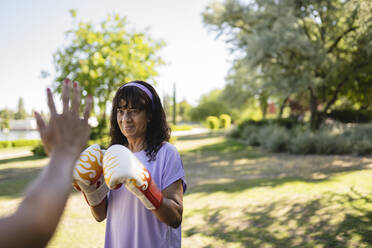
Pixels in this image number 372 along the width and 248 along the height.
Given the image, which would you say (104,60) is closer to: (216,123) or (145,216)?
(145,216)

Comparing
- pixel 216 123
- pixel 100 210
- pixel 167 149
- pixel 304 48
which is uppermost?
pixel 304 48

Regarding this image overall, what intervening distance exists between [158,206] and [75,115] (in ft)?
2.16

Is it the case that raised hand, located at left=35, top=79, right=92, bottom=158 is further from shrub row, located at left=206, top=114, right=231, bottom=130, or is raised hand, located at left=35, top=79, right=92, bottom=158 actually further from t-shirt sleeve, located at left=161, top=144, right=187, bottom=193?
shrub row, located at left=206, top=114, right=231, bottom=130

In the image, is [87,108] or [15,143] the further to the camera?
[15,143]

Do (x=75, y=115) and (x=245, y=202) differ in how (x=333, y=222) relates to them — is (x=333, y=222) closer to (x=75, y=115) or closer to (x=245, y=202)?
(x=245, y=202)

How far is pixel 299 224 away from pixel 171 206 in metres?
3.36

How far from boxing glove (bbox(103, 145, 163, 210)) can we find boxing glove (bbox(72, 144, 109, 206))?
0.19 meters

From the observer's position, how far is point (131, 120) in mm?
1669

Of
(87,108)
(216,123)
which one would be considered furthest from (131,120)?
(216,123)

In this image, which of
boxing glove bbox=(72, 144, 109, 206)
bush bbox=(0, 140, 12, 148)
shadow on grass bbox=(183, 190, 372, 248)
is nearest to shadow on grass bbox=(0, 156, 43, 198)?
shadow on grass bbox=(183, 190, 372, 248)

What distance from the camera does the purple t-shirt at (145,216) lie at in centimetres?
152

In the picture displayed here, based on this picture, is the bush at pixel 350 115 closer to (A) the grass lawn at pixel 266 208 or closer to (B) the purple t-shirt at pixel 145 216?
(A) the grass lawn at pixel 266 208

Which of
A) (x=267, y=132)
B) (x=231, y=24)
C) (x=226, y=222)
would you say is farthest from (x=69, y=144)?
(x=231, y=24)

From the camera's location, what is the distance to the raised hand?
758 mm
